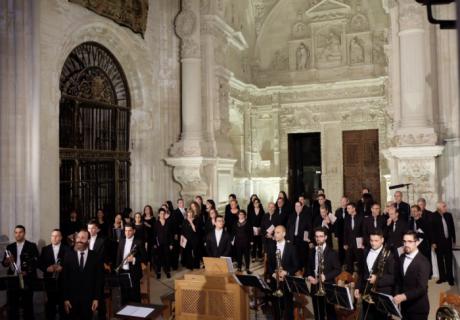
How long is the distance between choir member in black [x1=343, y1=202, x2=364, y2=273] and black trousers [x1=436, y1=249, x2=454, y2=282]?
1521 mm

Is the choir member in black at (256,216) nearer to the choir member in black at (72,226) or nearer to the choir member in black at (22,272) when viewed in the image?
the choir member in black at (72,226)

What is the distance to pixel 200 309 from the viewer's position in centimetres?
690

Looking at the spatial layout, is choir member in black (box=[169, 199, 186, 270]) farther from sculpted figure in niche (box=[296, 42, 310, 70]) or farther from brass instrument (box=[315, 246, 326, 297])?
sculpted figure in niche (box=[296, 42, 310, 70])

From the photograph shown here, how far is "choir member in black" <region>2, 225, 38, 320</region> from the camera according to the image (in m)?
6.73

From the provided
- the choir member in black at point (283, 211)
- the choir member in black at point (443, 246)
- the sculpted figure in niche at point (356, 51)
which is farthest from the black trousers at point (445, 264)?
the sculpted figure in niche at point (356, 51)

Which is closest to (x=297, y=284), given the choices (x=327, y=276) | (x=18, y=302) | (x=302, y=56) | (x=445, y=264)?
(x=327, y=276)

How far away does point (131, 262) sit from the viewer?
24.5 feet

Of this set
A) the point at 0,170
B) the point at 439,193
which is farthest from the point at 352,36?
the point at 0,170

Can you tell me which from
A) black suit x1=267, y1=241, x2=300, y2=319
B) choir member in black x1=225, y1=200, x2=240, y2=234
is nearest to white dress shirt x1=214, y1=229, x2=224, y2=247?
black suit x1=267, y1=241, x2=300, y2=319

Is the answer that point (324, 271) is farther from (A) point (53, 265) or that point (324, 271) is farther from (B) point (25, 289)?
(B) point (25, 289)

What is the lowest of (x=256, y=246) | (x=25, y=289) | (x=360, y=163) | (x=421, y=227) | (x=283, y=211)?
(x=256, y=246)

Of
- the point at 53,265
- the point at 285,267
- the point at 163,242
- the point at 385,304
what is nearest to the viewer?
the point at 385,304

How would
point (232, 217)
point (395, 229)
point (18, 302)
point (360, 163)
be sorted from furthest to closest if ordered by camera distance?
1. point (360, 163)
2. point (232, 217)
3. point (395, 229)
4. point (18, 302)

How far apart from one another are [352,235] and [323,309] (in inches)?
142
